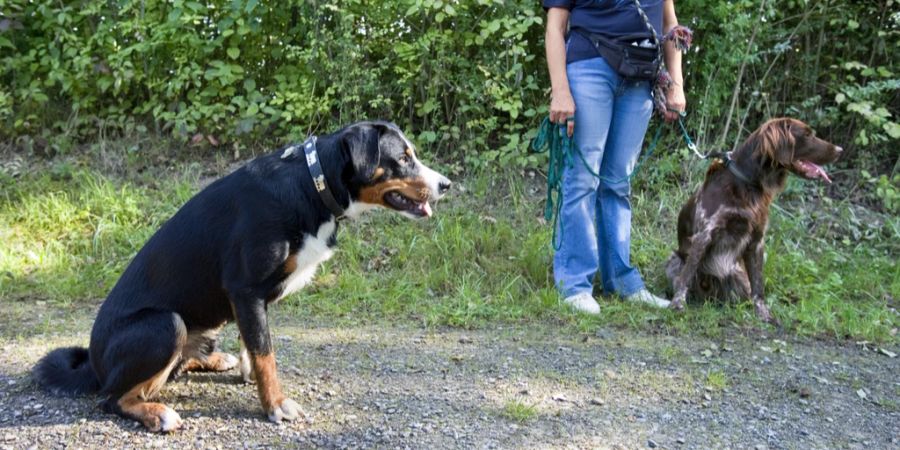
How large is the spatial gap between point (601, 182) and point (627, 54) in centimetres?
88

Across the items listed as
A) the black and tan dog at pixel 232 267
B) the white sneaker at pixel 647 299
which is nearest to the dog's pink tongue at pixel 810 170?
the white sneaker at pixel 647 299

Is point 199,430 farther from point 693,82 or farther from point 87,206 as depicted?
point 693,82

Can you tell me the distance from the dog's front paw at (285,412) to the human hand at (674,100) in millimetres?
2986

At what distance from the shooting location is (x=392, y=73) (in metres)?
7.25

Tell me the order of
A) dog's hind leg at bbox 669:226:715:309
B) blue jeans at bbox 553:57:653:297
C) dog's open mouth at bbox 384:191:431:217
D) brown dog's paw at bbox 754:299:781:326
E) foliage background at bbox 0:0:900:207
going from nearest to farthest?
dog's open mouth at bbox 384:191:431:217, blue jeans at bbox 553:57:653:297, brown dog's paw at bbox 754:299:781:326, dog's hind leg at bbox 669:226:715:309, foliage background at bbox 0:0:900:207

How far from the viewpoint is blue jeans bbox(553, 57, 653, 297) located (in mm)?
4734

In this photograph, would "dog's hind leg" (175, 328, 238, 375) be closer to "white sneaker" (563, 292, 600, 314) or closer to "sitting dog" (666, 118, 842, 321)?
"white sneaker" (563, 292, 600, 314)

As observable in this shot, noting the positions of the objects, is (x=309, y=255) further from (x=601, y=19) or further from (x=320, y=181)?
(x=601, y=19)

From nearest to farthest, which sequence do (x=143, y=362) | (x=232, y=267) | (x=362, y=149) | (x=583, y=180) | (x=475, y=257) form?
1. (x=143, y=362)
2. (x=232, y=267)
3. (x=362, y=149)
4. (x=583, y=180)
5. (x=475, y=257)

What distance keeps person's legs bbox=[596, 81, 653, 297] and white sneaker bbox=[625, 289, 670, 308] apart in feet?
0.11

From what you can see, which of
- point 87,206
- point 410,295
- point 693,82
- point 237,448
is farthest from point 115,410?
point 693,82

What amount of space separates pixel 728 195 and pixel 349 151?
2799 mm

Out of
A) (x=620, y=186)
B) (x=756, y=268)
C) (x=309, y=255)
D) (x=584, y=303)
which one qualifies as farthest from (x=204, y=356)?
(x=756, y=268)

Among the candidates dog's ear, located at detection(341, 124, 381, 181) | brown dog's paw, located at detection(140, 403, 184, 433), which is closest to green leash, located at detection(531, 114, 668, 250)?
dog's ear, located at detection(341, 124, 381, 181)
